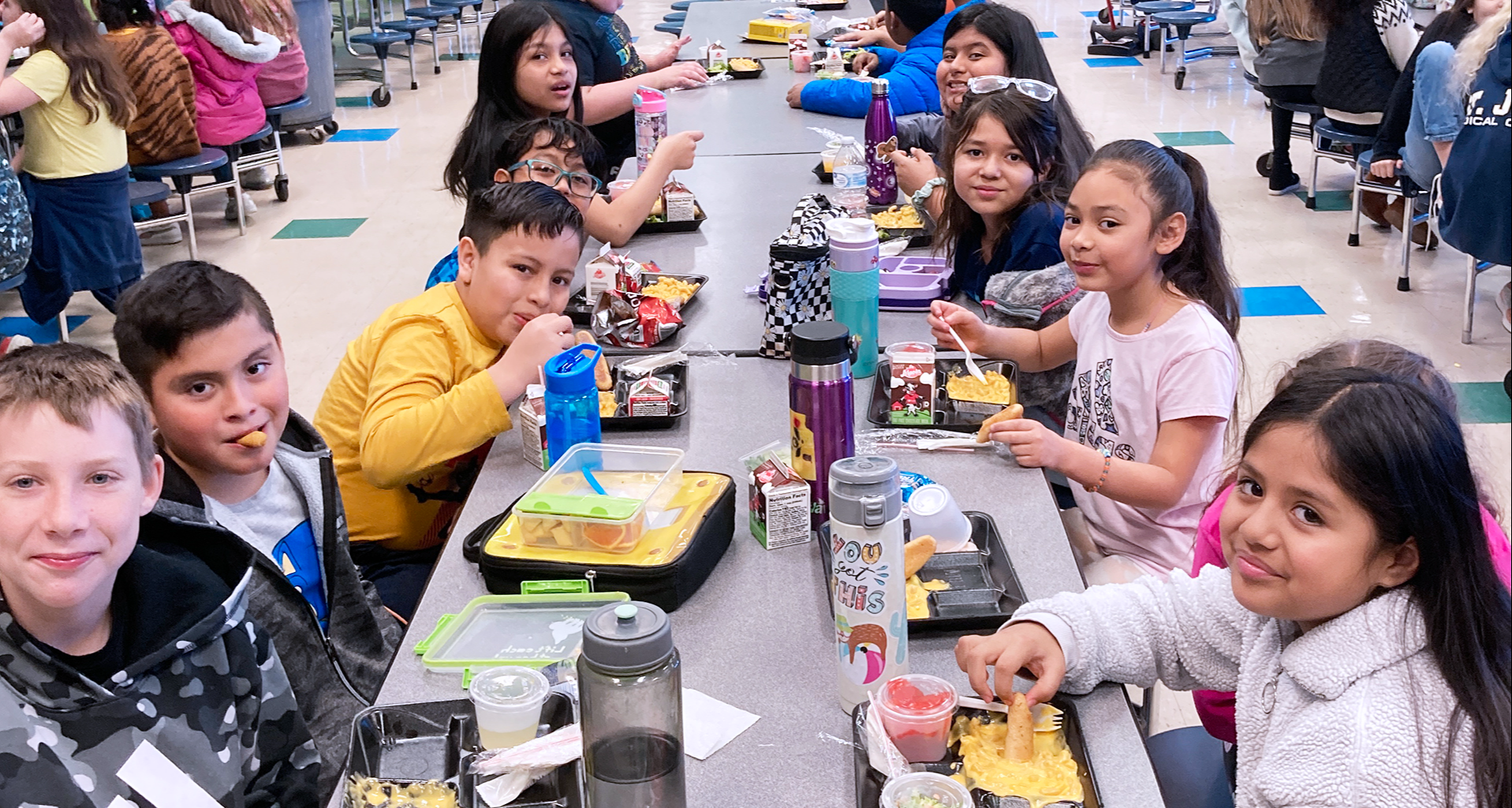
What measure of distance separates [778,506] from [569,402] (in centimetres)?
38

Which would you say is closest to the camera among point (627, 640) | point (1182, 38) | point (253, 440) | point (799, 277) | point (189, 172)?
point (627, 640)

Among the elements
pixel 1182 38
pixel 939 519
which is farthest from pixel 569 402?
pixel 1182 38

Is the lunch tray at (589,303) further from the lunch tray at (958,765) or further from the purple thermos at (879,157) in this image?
the lunch tray at (958,765)

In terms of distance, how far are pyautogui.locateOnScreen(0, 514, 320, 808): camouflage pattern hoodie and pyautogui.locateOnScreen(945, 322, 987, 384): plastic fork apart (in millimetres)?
1318

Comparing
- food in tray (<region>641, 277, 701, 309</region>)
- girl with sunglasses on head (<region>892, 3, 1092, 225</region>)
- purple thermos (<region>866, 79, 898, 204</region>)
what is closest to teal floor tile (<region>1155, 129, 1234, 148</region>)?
girl with sunglasses on head (<region>892, 3, 1092, 225</region>)

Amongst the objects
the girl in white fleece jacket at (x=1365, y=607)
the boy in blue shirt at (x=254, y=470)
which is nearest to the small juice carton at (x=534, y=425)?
the boy in blue shirt at (x=254, y=470)

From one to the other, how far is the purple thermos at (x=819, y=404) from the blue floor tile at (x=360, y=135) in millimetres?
6835

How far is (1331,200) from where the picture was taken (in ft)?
20.8

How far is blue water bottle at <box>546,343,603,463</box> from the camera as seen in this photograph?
200 cm

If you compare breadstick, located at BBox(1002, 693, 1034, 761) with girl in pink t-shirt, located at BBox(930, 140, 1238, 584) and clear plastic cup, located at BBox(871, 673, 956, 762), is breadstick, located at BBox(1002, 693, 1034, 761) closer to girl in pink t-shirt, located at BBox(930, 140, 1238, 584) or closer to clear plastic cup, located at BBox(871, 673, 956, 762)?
clear plastic cup, located at BBox(871, 673, 956, 762)

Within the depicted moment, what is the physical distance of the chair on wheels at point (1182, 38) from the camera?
28.4 ft

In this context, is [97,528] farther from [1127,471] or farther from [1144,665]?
[1127,471]

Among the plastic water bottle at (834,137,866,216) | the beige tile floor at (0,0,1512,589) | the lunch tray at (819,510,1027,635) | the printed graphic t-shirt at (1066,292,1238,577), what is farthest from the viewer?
the beige tile floor at (0,0,1512,589)

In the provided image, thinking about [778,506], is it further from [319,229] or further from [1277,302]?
[319,229]
